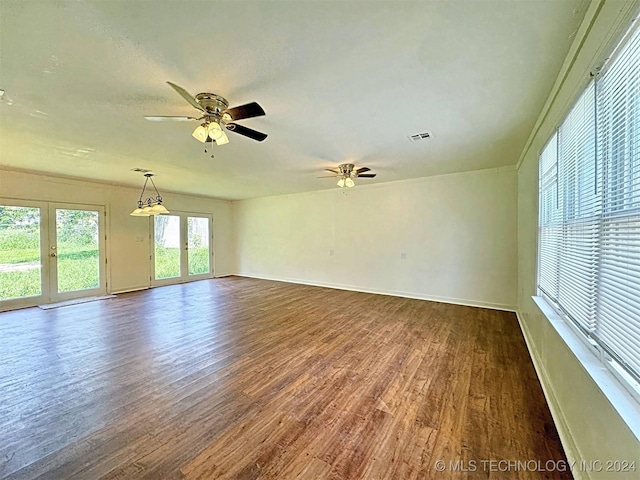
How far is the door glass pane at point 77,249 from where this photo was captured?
18.7 ft

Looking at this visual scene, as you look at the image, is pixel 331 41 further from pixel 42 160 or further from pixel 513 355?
pixel 42 160

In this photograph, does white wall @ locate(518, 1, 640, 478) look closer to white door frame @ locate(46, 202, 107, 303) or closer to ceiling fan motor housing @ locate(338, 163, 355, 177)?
ceiling fan motor housing @ locate(338, 163, 355, 177)

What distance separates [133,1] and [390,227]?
5.57m

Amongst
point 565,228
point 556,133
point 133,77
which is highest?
point 133,77

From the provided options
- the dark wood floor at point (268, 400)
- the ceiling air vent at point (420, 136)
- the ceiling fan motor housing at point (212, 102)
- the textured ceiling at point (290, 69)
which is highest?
the ceiling air vent at point (420, 136)

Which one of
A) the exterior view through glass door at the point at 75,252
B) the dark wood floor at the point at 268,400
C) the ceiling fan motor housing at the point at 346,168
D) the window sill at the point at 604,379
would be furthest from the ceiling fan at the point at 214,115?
the exterior view through glass door at the point at 75,252

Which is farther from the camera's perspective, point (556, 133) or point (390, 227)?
point (390, 227)

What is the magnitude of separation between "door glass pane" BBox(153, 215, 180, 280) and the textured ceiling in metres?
3.93

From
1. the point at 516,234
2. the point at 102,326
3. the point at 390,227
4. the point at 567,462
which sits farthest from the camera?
the point at 390,227

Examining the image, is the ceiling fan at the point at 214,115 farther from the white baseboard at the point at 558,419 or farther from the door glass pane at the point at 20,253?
the door glass pane at the point at 20,253

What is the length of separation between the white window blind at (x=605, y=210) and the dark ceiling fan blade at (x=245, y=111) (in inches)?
81.4

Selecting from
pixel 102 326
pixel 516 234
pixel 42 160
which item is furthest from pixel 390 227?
pixel 42 160

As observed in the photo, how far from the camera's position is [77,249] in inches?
234

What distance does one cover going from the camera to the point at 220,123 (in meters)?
2.42
